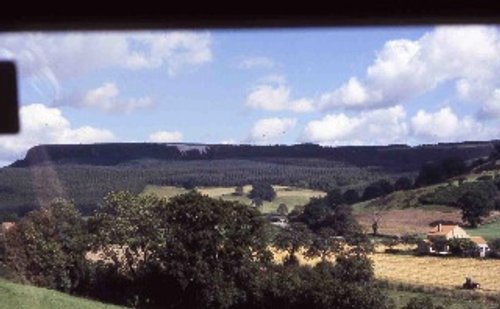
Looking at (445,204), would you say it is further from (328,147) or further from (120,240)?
(120,240)

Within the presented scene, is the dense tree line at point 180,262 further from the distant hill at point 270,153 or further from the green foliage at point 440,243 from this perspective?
the green foliage at point 440,243

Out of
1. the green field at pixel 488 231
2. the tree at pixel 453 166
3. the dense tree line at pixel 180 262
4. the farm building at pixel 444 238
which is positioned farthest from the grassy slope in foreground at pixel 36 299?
the tree at pixel 453 166

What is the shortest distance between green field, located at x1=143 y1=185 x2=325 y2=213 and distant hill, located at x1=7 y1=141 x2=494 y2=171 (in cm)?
209

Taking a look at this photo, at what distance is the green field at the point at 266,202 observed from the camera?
25.8 meters

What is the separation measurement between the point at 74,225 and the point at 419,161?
1371 cm

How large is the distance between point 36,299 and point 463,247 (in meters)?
11.7

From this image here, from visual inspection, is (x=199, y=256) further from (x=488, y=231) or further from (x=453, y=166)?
(x=453, y=166)

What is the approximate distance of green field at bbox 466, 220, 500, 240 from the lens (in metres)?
24.6

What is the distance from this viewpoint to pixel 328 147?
114ft

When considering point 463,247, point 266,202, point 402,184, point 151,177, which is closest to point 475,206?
point 463,247

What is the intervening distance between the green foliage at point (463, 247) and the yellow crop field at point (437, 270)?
0.61 ft

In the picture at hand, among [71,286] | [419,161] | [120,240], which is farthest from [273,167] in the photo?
[71,286]

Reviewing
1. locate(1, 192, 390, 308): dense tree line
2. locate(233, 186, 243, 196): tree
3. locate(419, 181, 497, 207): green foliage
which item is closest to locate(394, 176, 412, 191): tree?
locate(419, 181, 497, 207): green foliage

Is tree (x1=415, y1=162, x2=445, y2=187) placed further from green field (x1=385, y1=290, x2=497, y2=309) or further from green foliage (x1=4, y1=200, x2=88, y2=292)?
green foliage (x1=4, y1=200, x2=88, y2=292)
